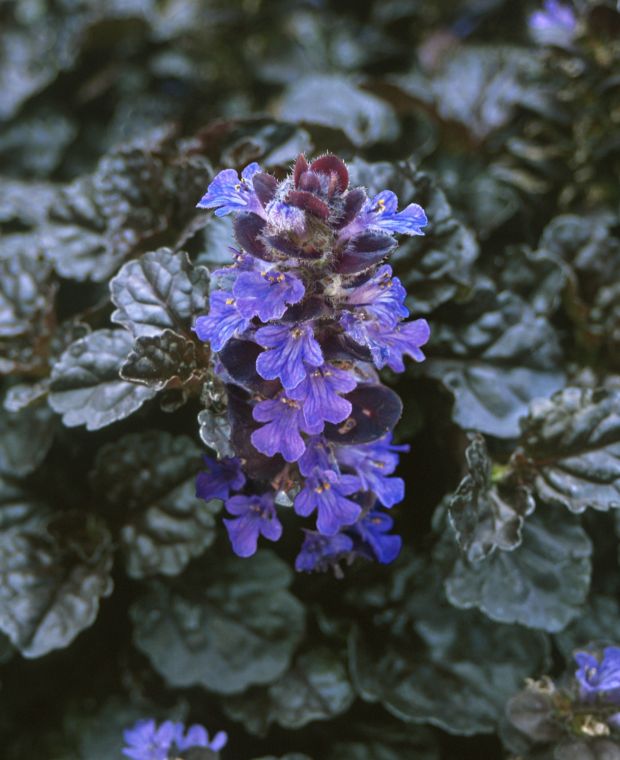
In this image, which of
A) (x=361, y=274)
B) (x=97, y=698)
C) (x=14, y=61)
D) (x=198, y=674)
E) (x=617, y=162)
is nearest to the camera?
(x=361, y=274)

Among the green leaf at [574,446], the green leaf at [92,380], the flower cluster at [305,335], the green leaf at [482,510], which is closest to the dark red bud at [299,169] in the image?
the flower cluster at [305,335]

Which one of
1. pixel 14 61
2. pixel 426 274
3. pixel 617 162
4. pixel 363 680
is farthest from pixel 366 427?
pixel 14 61

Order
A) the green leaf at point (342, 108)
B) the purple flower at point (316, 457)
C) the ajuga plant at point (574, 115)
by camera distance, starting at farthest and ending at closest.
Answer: the green leaf at point (342, 108) < the ajuga plant at point (574, 115) < the purple flower at point (316, 457)

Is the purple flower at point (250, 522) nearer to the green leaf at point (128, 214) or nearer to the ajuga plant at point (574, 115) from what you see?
the green leaf at point (128, 214)

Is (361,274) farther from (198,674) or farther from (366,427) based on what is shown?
(198,674)

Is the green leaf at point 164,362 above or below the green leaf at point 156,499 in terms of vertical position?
above
